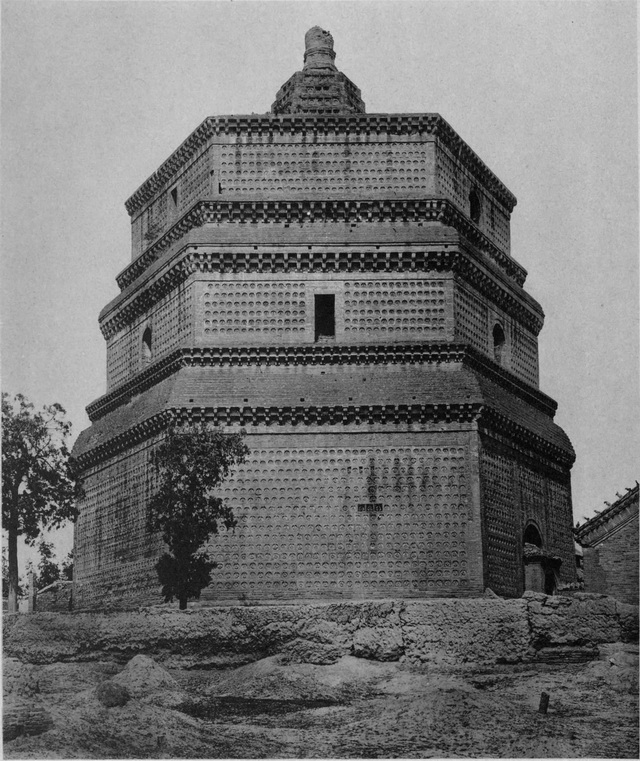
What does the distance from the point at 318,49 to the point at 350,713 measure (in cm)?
2056

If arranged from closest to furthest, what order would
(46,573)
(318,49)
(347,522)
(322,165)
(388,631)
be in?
(388,631), (347,522), (322,165), (318,49), (46,573)

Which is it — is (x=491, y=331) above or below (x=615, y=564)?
above

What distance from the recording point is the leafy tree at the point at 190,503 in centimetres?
2725

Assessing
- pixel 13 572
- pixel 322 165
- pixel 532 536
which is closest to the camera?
pixel 13 572

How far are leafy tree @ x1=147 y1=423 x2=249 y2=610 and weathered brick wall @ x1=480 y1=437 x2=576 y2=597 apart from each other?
616 centimetres

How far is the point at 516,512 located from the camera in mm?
30297

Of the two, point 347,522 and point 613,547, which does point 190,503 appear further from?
point 613,547

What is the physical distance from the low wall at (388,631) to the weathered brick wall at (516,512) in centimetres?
647

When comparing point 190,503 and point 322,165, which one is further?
point 322,165

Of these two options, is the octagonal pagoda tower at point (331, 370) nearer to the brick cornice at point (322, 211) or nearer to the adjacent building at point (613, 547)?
the brick cornice at point (322, 211)

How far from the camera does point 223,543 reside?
27.3 metres

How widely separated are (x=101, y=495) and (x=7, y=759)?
1322 cm

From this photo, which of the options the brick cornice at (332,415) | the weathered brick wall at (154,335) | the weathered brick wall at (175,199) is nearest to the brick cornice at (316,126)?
the weathered brick wall at (175,199)

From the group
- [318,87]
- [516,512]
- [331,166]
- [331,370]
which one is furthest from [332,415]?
[318,87]
